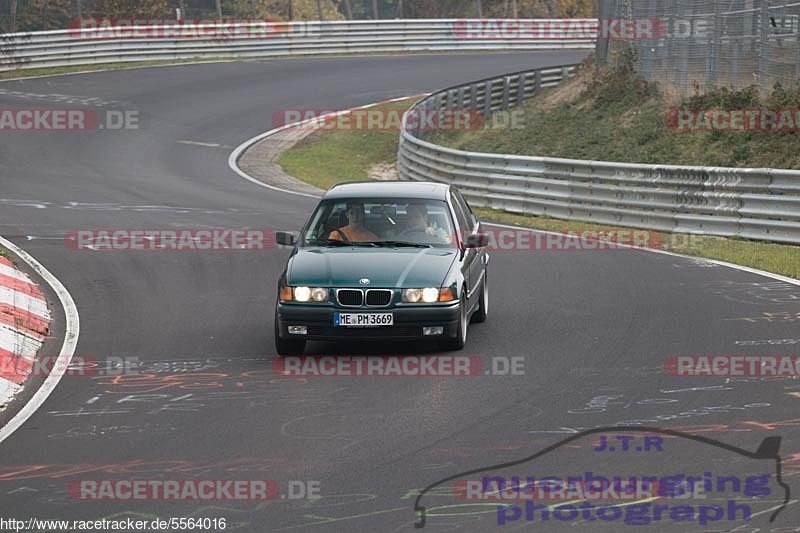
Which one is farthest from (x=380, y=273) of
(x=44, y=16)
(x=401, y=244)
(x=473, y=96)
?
(x=44, y=16)

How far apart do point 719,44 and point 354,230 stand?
16932mm

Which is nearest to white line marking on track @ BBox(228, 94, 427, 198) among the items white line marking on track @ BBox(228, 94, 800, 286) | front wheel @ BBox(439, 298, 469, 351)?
white line marking on track @ BBox(228, 94, 800, 286)

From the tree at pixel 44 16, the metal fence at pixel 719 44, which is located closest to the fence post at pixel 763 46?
the metal fence at pixel 719 44

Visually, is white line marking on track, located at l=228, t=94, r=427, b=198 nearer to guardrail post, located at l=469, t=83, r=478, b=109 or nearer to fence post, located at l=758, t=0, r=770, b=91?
guardrail post, located at l=469, t=83, r=478, b=109

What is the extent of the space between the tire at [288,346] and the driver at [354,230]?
131 centimetres

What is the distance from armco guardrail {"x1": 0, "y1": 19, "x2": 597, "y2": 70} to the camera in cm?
4278

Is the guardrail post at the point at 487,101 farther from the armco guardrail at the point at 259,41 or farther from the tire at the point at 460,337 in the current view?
the tire at the point at 460,337

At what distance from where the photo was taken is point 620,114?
3058cm

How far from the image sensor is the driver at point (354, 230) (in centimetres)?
1234

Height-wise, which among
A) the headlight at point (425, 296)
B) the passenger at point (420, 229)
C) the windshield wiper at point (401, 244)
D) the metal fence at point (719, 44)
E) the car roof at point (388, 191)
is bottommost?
the headlight at point (425, 296)

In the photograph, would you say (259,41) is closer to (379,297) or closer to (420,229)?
(420,229)

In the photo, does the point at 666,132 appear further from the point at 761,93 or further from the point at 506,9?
the point at 506,9

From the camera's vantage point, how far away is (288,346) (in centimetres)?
1144

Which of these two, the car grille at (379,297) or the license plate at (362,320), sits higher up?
the car grille at (379,297)
